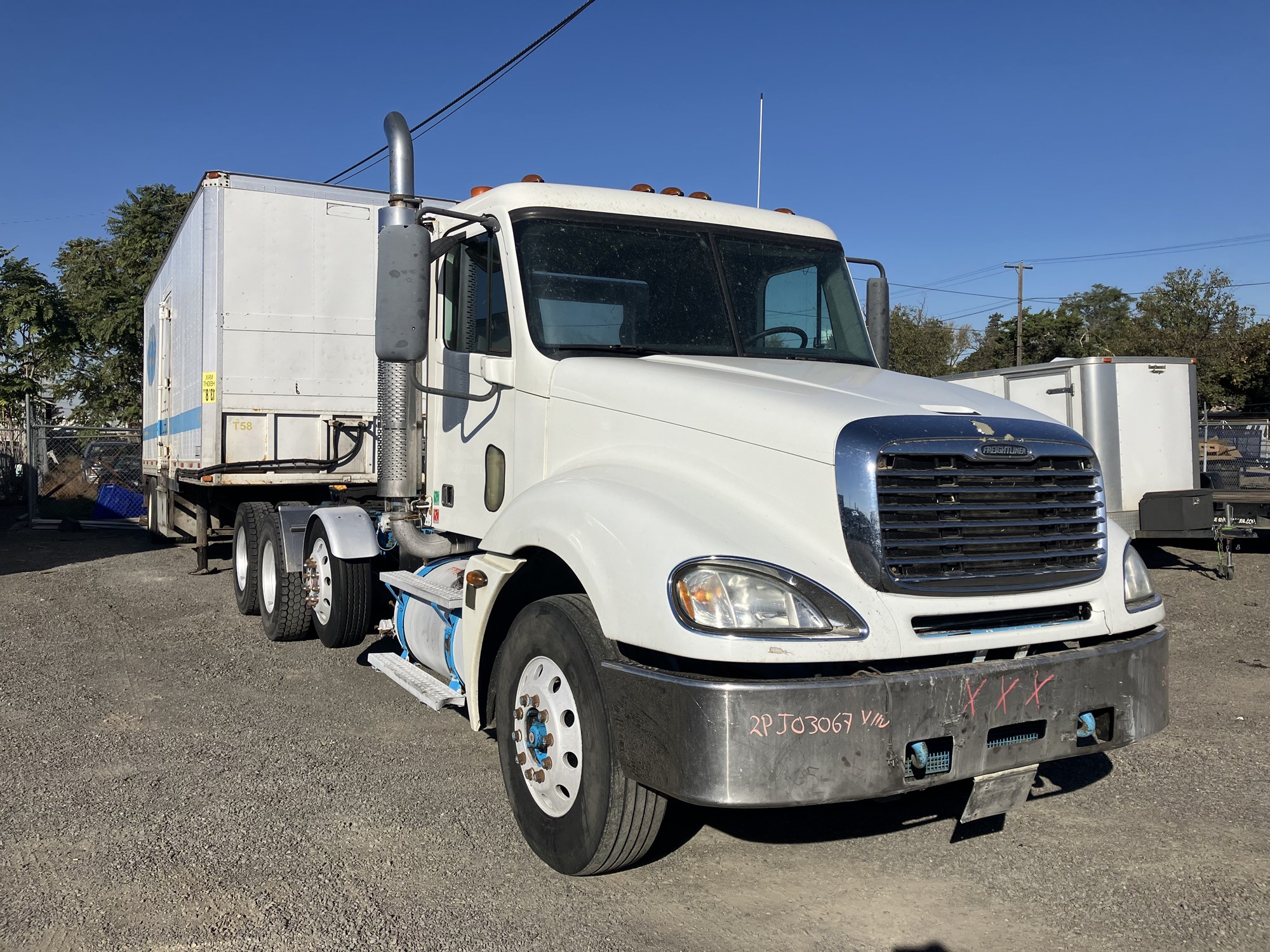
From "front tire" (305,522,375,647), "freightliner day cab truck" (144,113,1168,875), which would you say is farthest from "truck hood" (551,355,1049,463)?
"front tire" (305,522,375,647)

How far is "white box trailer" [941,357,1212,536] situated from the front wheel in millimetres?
9633

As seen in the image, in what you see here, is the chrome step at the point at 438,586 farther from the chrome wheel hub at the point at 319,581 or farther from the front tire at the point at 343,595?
the chrome wheel hub at the point at 319,581

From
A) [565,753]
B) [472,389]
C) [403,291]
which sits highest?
[403,291]

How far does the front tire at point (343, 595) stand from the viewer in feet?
23.0

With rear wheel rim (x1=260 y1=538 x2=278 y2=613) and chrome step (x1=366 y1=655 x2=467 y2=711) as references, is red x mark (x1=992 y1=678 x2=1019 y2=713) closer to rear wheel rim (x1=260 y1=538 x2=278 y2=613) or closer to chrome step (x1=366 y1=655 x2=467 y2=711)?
chrome step (x1=366 y1=655 x2=467 y2=711)

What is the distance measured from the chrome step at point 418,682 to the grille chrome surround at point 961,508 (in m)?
2.11

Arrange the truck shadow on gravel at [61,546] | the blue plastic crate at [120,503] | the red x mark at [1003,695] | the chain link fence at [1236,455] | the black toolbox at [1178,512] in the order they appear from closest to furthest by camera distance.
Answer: the red x mark at [1003,695], the black toolbox at [1178,512], the truck shadow on gravel at [61,546], the chain link fence at [1236,455], the blue plastic crate at [120,503]

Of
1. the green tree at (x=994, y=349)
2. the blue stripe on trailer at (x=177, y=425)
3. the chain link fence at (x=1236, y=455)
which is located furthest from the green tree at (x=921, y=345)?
the blue stripe on trailer at (x=177, y=425)

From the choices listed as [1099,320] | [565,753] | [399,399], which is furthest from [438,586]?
[1099,320]

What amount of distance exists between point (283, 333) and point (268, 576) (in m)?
2.09

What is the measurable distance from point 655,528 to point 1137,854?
236cm

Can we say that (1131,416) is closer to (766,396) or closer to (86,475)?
(766,396)

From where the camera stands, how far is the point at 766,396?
3.71m

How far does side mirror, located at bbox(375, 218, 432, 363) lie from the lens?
14.7ft
